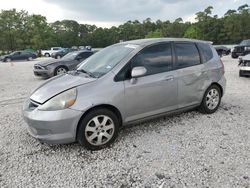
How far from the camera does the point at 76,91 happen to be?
11.1 ft

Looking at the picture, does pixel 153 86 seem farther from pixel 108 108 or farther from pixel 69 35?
pixel 69 35

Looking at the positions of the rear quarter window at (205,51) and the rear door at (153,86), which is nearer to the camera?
the rear door at (153,86)

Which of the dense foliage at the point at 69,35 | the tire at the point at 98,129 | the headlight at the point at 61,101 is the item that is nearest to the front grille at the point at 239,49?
the tire at the point at 98,129

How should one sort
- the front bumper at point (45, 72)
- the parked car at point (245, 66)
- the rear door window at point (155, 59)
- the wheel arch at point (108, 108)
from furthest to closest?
the front bumper at point (45, 72)
the parked car at point (245, 66)
the rear door window at point (155, 59)
the wheel arch at point (108, 108)

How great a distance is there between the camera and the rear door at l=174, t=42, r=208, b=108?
14.3 feet

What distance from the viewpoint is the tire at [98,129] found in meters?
3.39

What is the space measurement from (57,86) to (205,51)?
301 centimetres

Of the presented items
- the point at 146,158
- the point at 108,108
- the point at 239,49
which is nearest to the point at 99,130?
the point at 108,108

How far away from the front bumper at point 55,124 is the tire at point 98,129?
0.11m

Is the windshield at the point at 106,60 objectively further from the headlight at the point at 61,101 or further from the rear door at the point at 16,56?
the rear door at the point at 16,56

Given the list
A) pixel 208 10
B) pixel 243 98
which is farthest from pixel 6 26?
pixel 243 98

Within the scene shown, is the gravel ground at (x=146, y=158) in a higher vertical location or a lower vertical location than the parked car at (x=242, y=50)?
lower

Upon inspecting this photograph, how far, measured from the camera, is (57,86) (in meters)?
3.62

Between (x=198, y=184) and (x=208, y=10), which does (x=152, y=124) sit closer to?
(x=198, y=184)
